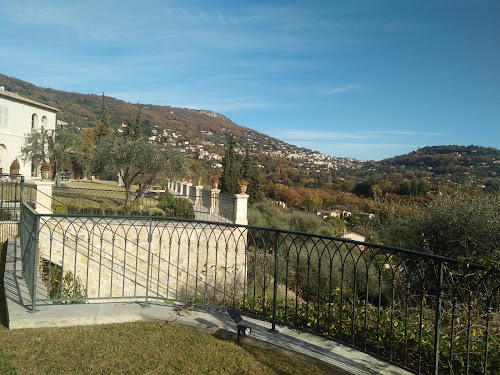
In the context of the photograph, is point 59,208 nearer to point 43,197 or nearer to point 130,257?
point 43,197

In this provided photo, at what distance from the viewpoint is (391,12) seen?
19.4 m

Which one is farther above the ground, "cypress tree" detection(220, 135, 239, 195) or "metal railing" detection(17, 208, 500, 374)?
"cypress tree" detection(220, 135, 239, 195)

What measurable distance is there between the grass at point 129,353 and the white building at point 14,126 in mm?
32321

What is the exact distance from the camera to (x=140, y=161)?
18.7m

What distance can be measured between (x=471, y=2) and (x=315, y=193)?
2811cm

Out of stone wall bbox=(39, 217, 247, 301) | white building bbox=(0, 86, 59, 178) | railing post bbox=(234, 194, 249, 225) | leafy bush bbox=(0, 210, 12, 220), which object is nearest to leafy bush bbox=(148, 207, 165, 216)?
stone wall bbox=(39, 217, 247, 301)

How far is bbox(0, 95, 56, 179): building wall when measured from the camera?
31.5 meters

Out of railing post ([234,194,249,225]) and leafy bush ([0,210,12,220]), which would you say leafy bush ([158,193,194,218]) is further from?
leafy bush ([0,210,12,220])

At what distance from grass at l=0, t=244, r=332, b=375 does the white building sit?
3232cm

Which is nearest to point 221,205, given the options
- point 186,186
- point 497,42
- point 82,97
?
point 186,186

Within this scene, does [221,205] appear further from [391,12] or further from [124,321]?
[391,12]

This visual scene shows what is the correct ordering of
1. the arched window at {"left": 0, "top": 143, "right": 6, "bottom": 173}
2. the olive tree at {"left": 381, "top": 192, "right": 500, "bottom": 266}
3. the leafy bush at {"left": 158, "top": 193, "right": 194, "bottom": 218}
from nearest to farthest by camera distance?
1. the olive tree at {"left": 381, "top": 192, "right": 500, "bottom": 266}
2. the leafy bush at {"left": 158, "top": 193, "right": 194, "bottom": 218}
3. the arched window at {"left": 0, "top": 143, "right": 6, "bottom": 173}

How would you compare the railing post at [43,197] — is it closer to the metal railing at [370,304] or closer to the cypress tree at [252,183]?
the metal railing at [370,304]

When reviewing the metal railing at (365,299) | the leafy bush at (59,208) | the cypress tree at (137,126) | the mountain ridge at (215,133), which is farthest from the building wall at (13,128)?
the metal railing at (365,299)
